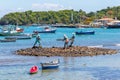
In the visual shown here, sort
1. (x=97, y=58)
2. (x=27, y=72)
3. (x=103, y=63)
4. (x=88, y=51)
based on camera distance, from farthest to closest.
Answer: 1. (x=88, y=51)
2. (x=97, y=58)
3. (x=103, y=63)
4. (x=27, y=72)

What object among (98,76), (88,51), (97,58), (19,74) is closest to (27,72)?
(19,74)

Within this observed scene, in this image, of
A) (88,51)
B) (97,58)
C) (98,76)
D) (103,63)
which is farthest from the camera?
(88,51)

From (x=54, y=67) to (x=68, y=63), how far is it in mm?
5072

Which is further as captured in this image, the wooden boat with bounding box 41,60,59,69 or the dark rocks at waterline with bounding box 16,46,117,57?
the dark rocks at waterline with bounding box 16,46,117,57

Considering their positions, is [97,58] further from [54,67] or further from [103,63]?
[54,67]

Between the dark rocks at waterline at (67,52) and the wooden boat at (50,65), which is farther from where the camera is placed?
the dark rocks at waterline at (67,52)

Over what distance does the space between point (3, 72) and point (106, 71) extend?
8458mm

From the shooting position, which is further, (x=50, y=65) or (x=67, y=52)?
(x=67, y=52)

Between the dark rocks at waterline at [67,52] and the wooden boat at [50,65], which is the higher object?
the wooden boat at [50,65]

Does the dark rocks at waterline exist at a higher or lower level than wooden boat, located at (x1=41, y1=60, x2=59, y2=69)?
lower

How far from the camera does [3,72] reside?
3728 centimetres

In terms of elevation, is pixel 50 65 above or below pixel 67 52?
above

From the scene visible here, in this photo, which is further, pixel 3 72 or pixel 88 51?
pixel 88 51

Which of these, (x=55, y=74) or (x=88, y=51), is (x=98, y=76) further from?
(x=88, y=51)
